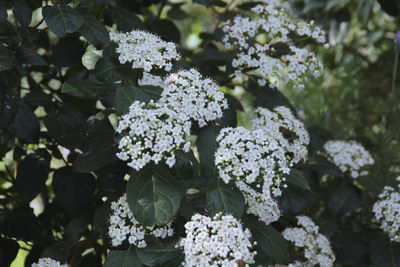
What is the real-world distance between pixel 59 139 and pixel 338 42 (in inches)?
113

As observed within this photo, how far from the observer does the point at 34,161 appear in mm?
2098

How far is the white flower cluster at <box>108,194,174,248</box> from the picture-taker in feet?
5.28

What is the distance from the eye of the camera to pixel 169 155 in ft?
5.19

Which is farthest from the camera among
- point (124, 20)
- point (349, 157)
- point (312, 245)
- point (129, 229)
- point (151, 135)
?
point (349, 157)

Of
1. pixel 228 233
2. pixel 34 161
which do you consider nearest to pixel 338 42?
pixel 34 161

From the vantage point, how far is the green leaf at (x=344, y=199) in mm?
2514

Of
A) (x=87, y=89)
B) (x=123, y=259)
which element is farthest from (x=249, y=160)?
(x=87, y=89)

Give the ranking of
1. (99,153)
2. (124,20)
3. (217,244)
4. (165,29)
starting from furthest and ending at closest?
(165,29) → (124,20) → (99,153) → (217,244)

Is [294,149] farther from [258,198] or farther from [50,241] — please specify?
[50,241]

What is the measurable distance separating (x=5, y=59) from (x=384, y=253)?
5.17 feet

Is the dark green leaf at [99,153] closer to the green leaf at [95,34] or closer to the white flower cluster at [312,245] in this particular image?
the green leaf at [95,34]

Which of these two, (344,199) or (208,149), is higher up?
(208,149)

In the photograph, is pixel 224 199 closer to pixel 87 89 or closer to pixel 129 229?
pixel 129 229

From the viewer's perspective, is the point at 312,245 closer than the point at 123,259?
No
